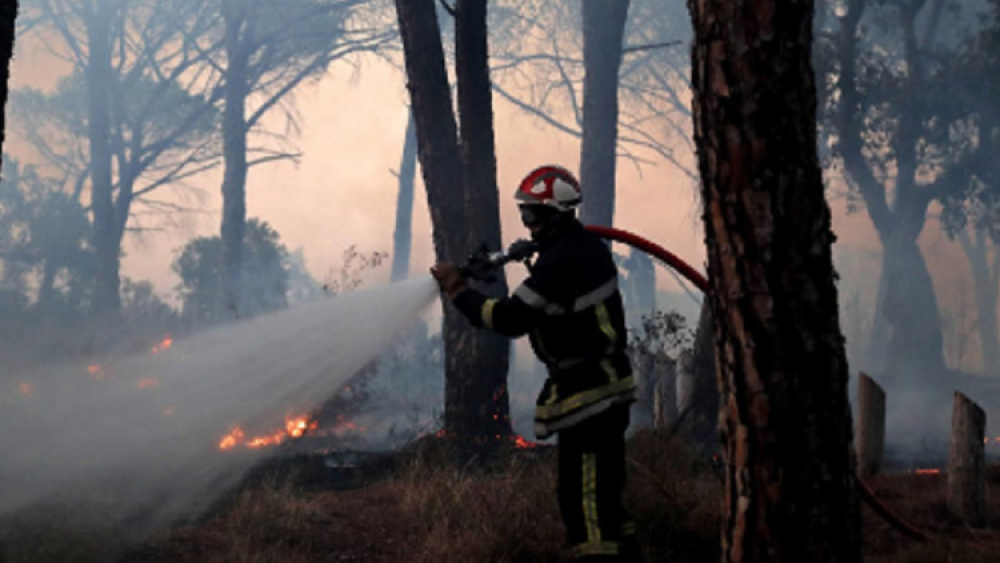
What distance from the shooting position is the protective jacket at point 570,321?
4523mm

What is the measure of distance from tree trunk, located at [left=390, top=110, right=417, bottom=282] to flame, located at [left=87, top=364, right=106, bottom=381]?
1558 centimetres

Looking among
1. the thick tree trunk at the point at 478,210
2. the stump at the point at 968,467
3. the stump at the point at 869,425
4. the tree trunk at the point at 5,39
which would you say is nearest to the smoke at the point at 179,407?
the thick tree trunk at the point at 478,210

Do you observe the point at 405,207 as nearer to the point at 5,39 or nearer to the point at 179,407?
the point at 179,407

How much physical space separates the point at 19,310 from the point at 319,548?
1761 centimetres

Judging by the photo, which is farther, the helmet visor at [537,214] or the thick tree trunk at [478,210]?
the thick tree trunk at [478,210]

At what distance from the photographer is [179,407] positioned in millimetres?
12359

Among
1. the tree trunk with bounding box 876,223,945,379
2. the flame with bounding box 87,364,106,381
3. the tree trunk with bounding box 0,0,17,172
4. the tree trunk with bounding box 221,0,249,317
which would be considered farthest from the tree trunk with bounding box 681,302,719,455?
the tree trunk with bounding box 221,0,249,317

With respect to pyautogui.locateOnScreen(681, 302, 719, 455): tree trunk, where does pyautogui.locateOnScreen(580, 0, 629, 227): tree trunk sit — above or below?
above

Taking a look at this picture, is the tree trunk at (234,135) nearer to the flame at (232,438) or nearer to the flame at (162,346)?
the flame at (162,346)

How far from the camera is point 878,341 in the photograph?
3003 centimetres

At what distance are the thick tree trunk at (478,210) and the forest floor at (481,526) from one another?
5.53 ft

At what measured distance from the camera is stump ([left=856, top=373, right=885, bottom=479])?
26.7 feet

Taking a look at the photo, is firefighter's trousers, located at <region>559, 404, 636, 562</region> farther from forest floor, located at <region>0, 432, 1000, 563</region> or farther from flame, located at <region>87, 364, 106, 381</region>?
flame, located at <region>87, 364, 106, 381</region>

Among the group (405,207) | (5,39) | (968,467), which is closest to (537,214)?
(5,39)
